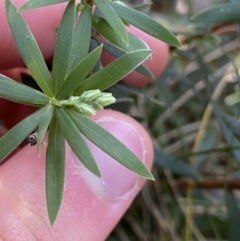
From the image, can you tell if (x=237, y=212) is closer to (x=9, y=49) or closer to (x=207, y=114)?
(x=207, y=114)

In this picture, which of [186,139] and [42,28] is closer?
[42,28]

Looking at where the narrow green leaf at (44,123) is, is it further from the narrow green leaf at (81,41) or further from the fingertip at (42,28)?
the fingertip at (42,28)

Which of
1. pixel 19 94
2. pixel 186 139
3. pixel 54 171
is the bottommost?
pixel 186 139

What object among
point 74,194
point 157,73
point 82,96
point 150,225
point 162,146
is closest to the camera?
point 82,96

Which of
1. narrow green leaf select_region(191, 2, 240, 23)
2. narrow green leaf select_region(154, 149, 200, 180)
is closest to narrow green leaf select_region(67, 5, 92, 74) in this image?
narrow green leaf select_region(191, 2, 240, 23)

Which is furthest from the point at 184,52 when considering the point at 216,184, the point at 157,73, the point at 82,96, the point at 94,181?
the point at 82,96

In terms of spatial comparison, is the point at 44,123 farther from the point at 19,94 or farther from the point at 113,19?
the point at 113,19

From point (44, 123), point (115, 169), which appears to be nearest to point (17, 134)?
point (44, 123)
